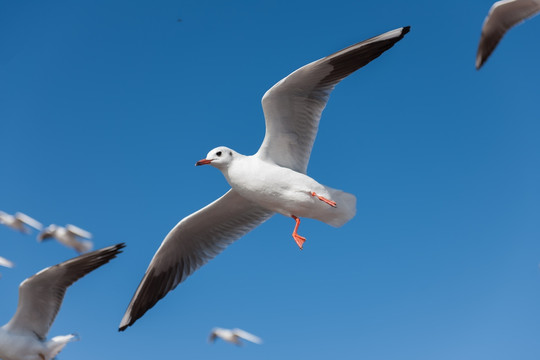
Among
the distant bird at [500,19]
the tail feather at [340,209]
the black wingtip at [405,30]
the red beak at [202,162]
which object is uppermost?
the distant bird at [500,19]

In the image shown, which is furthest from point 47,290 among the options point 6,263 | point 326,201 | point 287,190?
point 326,201

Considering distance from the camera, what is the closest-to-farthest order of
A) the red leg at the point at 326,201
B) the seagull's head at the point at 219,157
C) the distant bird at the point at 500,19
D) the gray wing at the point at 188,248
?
the red leg at the point at 326,201 → the seagull's head at the point at 219,157 → the gray wing at the point at 188,248 → the distant bird at the point at 500,19

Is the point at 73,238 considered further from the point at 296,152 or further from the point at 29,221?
the point at 296,152

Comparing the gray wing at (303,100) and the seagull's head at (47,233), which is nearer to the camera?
the gray wing at (303,100)

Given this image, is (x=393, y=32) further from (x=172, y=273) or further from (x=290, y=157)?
(x=172, y=273)

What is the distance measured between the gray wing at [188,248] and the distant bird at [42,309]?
62cm

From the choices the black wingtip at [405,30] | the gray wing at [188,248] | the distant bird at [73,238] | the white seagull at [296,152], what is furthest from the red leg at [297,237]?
the distant bird at [73,238]

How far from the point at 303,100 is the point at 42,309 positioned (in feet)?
15.8

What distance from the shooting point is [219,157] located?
25.7 ft

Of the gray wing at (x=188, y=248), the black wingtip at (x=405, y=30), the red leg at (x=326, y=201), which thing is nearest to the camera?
the black wingtip at (x=405, y=30)

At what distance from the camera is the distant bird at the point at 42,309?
8891mm

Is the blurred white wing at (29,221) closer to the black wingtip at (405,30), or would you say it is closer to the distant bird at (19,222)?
the distant bird at (19,222)

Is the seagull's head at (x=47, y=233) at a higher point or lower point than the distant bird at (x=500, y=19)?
lower

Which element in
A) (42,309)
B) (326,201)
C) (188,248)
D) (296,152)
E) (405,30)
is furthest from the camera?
(42,309)
